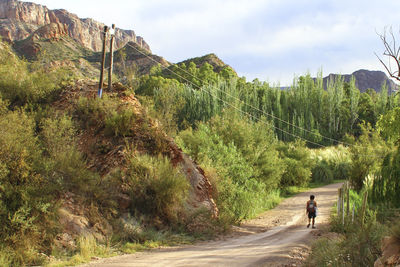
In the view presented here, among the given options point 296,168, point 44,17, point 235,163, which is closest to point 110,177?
point 235,163

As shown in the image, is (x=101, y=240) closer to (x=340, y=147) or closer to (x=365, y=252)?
(x=365, y=252)

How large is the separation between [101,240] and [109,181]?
2509mm

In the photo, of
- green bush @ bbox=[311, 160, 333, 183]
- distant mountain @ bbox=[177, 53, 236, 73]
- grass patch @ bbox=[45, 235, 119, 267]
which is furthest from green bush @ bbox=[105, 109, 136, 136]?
distant mountain @ bbox=[177, 53, 236, 73]

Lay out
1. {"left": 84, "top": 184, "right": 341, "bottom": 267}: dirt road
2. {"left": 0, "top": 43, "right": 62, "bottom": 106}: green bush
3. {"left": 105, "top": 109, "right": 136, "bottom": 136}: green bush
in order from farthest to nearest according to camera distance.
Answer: {"left": 0, "top": 43, "right": 62, "bottom": 106}: green bush → {"left": 105, "top": 109, "right": 136, "bottom": 136}: green bush → {"left": 84, "top": 184, "right": 341, "bottom": 267}: dirt road

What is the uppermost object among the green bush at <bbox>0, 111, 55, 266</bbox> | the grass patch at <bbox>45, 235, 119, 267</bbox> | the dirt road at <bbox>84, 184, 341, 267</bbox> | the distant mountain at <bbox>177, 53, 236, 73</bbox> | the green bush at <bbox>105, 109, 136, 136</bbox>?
the distant mountain at <bbox>177, 53, 236, 73</bbox>

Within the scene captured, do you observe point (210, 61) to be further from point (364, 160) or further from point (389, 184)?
point (389, 184)

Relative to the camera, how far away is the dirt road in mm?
8625

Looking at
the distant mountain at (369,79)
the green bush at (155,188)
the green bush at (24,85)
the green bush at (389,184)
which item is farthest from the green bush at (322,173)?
the distant mountain at (369,79)

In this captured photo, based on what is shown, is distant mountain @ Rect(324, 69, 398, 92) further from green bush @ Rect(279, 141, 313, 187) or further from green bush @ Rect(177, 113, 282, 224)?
green bush @ Rect(177, 113, 282, 224)

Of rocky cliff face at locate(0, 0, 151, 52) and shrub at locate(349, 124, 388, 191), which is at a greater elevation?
rocky cliff face at locate(0, 0, 151, 52)

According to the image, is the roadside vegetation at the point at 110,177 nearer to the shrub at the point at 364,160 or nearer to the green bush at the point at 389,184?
the green bush at the point at 389,184

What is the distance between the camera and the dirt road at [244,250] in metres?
8.62

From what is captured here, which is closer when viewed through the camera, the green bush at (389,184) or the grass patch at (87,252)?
the grass patch at (87,252)

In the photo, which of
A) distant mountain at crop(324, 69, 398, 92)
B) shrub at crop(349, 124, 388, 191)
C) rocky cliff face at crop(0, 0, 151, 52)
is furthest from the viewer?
distant mountain at crop(324, 69, 398, 92)
